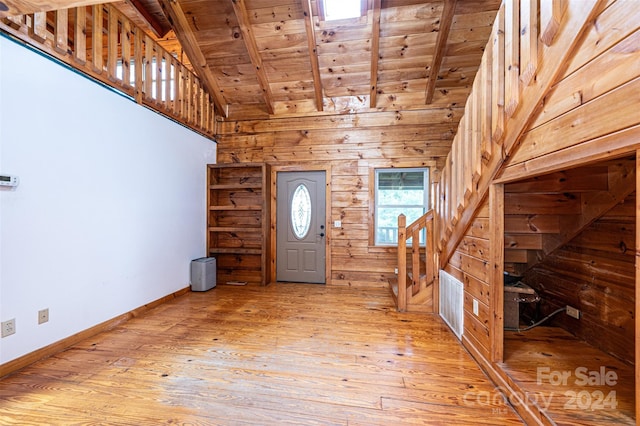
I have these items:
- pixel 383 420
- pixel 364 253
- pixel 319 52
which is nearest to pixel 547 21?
pixel 383 420

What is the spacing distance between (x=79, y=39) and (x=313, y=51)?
8.07ft

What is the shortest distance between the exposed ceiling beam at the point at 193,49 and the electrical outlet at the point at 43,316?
351 cm

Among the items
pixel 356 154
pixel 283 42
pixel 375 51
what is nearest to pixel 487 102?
pixel 375 51

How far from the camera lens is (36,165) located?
2070mm

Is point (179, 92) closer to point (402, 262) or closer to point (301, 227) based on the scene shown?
point (301, 227)

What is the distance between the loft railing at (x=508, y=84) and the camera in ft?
3.88

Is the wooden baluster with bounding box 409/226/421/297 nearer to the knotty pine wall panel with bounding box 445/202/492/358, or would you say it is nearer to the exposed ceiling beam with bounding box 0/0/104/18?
the knotty pine wall panel with bounding box 445/202/492/358

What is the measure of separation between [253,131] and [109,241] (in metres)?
2.73

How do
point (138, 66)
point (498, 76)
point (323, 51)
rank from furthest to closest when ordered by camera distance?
point (323, 51) < point (138, 66) < point (498, 76)

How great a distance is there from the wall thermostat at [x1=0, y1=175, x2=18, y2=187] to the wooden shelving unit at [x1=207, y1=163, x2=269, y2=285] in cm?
245

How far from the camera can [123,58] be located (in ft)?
9.55

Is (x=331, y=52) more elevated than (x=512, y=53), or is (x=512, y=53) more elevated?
(x=331, y=52)

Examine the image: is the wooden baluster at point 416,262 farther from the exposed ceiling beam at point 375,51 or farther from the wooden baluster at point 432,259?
the exposed ceiling beam at point 375,51

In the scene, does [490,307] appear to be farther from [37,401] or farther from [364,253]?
[37,401]
